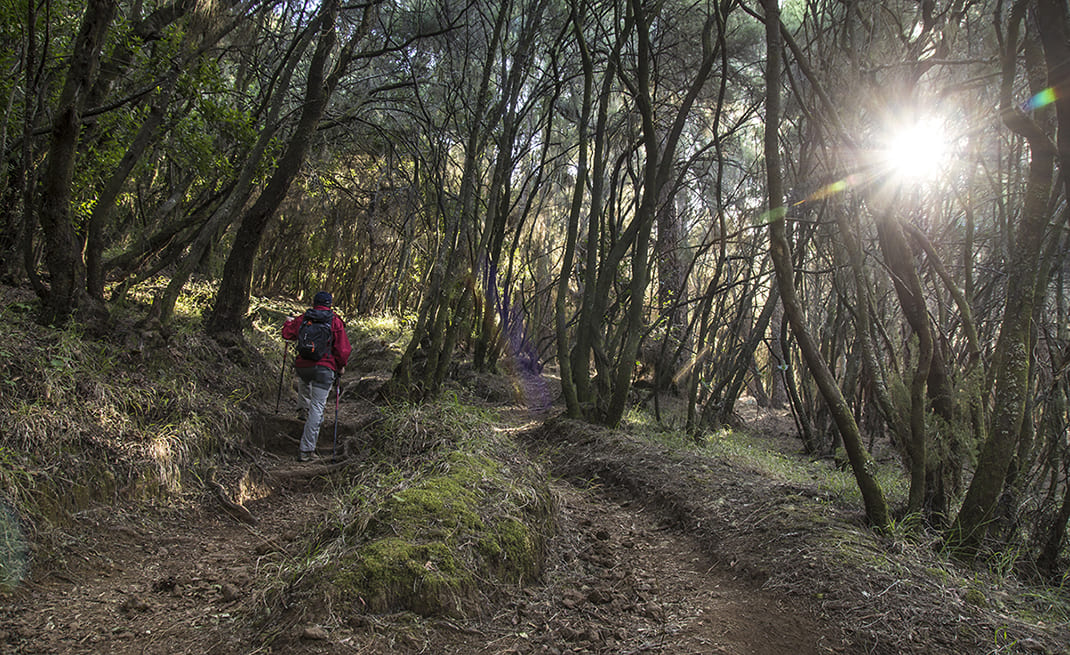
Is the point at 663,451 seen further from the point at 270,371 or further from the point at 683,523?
the point at 270,371

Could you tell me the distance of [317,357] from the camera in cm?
623

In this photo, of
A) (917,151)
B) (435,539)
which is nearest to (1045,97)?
(917,151)

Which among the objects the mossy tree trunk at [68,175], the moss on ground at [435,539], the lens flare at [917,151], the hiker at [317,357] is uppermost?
the lens flare at [917,151]

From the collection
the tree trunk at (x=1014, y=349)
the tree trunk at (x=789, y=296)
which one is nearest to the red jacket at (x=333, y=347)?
the tree trunk at (x=789, y=296)

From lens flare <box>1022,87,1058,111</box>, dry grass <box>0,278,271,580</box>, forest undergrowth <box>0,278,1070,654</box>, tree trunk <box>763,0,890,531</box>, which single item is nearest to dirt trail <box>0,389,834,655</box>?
forest undergrowth <box>0,278,1070,654</box>

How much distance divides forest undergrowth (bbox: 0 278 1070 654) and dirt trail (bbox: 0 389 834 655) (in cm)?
1

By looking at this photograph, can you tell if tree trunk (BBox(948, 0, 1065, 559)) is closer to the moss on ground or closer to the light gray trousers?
the moss on ground

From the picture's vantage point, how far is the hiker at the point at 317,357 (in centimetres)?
607

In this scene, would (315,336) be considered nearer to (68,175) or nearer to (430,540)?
(68,175)

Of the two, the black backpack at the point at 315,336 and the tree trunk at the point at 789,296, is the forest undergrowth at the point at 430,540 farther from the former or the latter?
the black backpack at the point at 315,336

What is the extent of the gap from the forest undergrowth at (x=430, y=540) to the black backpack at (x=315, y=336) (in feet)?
2.74

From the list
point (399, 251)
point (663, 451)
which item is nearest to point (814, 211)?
point (663, 451)

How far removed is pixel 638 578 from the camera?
378cm

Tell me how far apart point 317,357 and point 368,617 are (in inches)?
152
